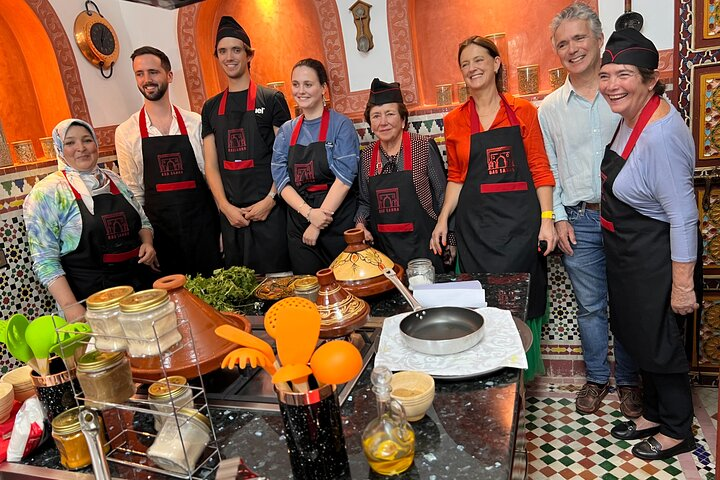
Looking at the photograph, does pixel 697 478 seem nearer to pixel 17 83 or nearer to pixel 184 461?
pixel 184 461

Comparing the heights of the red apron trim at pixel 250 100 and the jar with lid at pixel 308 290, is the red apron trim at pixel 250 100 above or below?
above

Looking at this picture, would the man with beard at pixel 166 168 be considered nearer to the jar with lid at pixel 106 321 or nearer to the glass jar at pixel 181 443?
the jar with lid at pixel 106 321

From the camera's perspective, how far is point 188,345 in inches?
57.9

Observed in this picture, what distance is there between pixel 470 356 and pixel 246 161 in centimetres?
224

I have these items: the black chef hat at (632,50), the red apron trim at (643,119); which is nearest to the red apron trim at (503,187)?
the red apron trim at (643,119)

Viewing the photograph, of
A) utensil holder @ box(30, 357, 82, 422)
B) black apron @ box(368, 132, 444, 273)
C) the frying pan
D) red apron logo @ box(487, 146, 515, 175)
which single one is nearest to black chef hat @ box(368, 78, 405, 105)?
black apron @ box(368, 132, 444, 273)

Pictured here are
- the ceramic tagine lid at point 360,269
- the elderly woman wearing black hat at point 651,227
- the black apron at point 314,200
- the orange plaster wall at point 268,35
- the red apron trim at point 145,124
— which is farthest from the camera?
the orange plaster wall at point 268,35

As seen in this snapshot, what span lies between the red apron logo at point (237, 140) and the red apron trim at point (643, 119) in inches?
84.2

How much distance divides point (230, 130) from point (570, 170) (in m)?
1.97

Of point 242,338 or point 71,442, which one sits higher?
point 242,338

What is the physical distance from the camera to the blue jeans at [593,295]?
8.73 ft

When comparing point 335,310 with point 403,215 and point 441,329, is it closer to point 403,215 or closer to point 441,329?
point 441,329

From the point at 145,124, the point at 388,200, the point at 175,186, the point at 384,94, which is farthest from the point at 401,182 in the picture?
the point at 145,124

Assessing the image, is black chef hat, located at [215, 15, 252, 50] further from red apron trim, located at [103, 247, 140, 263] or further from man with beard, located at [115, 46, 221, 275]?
red apron trim, located at [103, 247, 140, 263]
